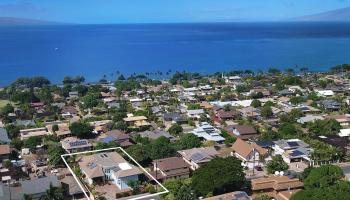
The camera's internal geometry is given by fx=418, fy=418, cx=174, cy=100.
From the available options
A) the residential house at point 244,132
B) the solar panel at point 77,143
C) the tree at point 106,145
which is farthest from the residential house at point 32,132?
the residential house at point 244,132

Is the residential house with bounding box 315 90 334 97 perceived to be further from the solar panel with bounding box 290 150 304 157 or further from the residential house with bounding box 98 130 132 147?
the residential house with bounding box 98 130 132 147

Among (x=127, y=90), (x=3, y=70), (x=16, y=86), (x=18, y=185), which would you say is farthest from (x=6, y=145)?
(x=3, y=70)

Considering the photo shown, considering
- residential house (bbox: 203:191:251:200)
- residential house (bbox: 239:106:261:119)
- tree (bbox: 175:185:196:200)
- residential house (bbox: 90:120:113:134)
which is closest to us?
residential house (bbox: 203:191:251:200)

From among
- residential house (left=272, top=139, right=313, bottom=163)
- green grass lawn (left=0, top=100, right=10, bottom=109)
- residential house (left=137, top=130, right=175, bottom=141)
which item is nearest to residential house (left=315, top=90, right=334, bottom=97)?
residential house (left=272, top=139, right=313, bottom=163)

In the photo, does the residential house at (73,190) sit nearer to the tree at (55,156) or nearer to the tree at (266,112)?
the tree at (55,156)

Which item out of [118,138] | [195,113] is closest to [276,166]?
[118,138]

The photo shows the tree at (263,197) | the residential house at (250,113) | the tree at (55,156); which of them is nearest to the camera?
the tree at (263,197)
